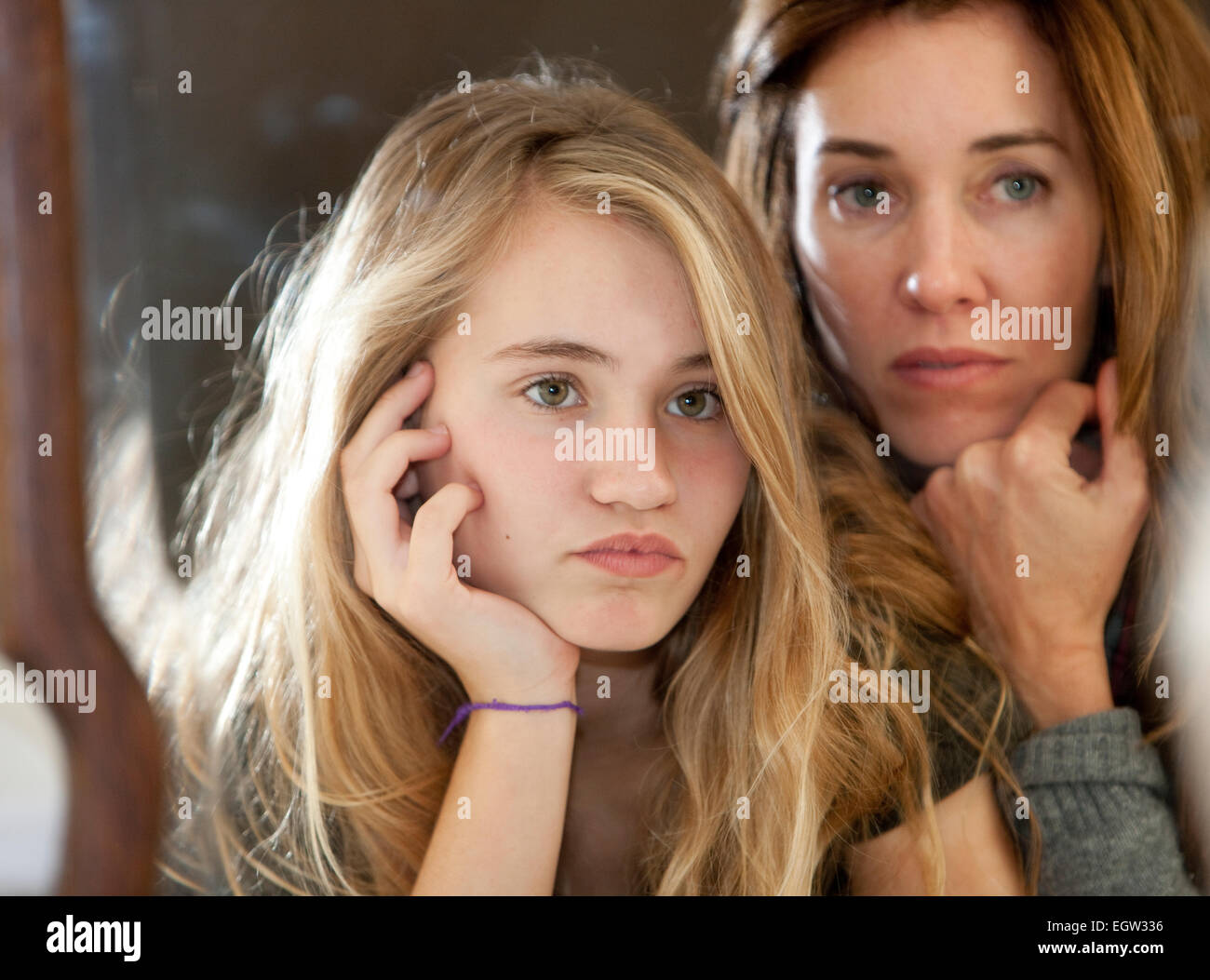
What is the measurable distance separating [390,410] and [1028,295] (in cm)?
60

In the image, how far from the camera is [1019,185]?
104 centimetres

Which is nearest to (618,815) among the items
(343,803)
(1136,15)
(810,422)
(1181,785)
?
(343,803)

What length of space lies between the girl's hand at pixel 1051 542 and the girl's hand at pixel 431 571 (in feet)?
1.35

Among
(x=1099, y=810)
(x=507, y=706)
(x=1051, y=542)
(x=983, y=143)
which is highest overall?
(x=983, y=143)

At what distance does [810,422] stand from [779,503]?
91 mm

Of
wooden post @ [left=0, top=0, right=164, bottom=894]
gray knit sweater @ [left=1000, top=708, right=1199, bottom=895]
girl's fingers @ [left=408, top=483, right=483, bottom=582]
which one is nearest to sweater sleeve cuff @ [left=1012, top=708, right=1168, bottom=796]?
gray knit sweater @ [left=1000, top=708, right=1199, bottom=895]

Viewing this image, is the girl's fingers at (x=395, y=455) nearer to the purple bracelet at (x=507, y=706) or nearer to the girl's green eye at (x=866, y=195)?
the purple bracelet at (x=507, y=706)

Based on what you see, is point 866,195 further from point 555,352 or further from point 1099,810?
point 1099,810

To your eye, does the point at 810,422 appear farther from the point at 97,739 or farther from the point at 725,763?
the point at 97,739

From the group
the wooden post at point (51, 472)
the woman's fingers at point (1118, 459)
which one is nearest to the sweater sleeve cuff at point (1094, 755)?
the woman's fingers at point (1118, 459)

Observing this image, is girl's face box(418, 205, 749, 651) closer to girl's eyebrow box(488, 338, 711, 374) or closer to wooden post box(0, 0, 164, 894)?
girl's eyebrow box(488, 338, 711, 374)

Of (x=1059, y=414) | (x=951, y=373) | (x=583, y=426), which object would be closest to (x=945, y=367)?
(x=951, y=373)

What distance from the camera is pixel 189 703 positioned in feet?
3.60

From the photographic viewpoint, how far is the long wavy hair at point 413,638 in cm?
102
